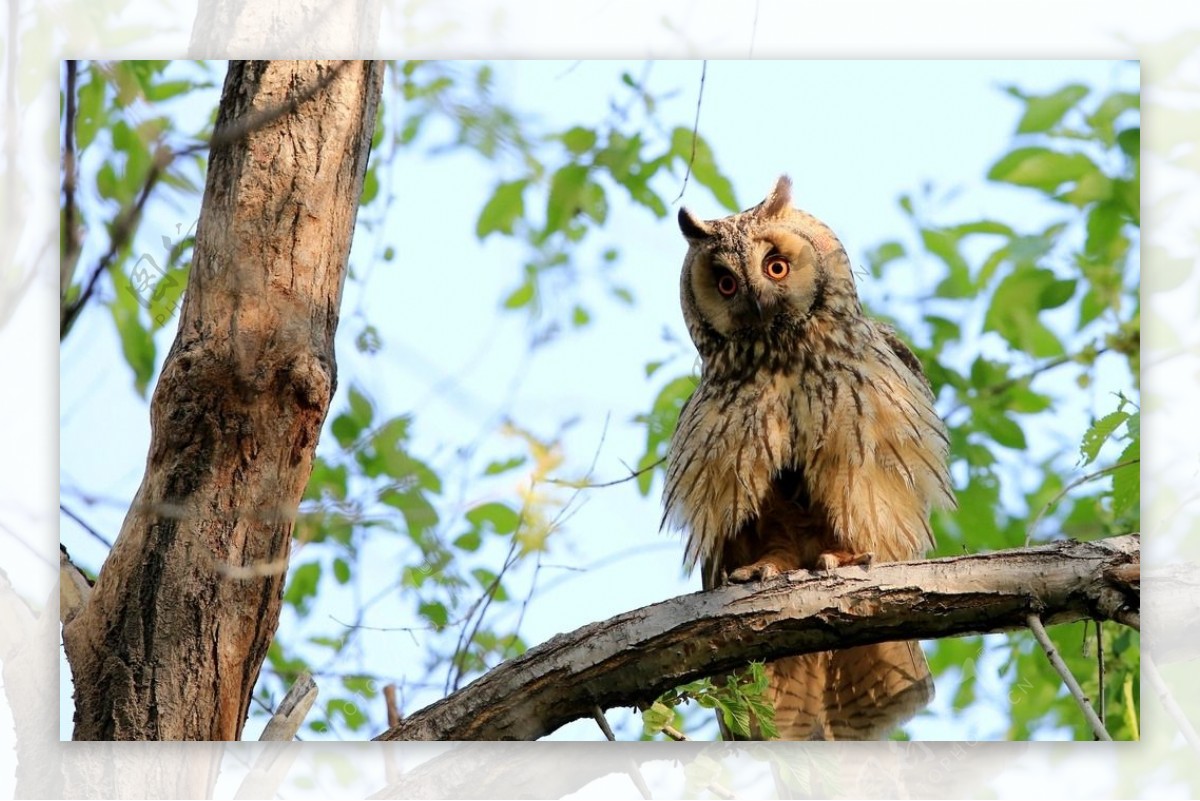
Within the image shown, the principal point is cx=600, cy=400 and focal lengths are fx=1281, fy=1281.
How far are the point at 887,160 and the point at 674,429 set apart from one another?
2.17 feet

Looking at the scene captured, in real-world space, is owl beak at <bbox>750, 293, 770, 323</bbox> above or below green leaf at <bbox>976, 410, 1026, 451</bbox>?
above

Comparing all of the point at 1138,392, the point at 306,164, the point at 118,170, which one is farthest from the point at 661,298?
the point at 118,170

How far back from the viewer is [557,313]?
241 centimetres

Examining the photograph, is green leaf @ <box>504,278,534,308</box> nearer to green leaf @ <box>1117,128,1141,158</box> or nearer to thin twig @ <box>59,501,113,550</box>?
thin twig @ <box>59,501,113,550</box>

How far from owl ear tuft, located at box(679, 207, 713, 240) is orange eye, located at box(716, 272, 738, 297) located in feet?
0.28

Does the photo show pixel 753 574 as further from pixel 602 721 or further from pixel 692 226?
pixel 692 226

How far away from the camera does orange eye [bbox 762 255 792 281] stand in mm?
2486

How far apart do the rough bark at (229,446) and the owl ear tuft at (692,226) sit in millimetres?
629

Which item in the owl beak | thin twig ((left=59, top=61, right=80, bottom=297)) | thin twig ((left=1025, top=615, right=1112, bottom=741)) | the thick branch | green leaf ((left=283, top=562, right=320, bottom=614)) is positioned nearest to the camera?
thin twig ((left=59, top=61, right=80, bottom=297))

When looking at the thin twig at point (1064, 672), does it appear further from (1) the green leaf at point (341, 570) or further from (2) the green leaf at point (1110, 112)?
(1) the green leaf at point (341, 570)

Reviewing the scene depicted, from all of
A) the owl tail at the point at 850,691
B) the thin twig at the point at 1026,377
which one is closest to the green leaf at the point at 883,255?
the thin twig at the point at 1026,377

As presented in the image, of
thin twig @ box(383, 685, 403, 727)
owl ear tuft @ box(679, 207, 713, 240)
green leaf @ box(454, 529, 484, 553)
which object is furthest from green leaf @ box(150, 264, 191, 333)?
owl ear tuft @ box(679, 207, 713, 240)

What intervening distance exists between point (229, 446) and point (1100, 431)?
158cm

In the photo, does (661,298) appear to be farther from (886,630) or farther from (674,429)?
(886,630)
